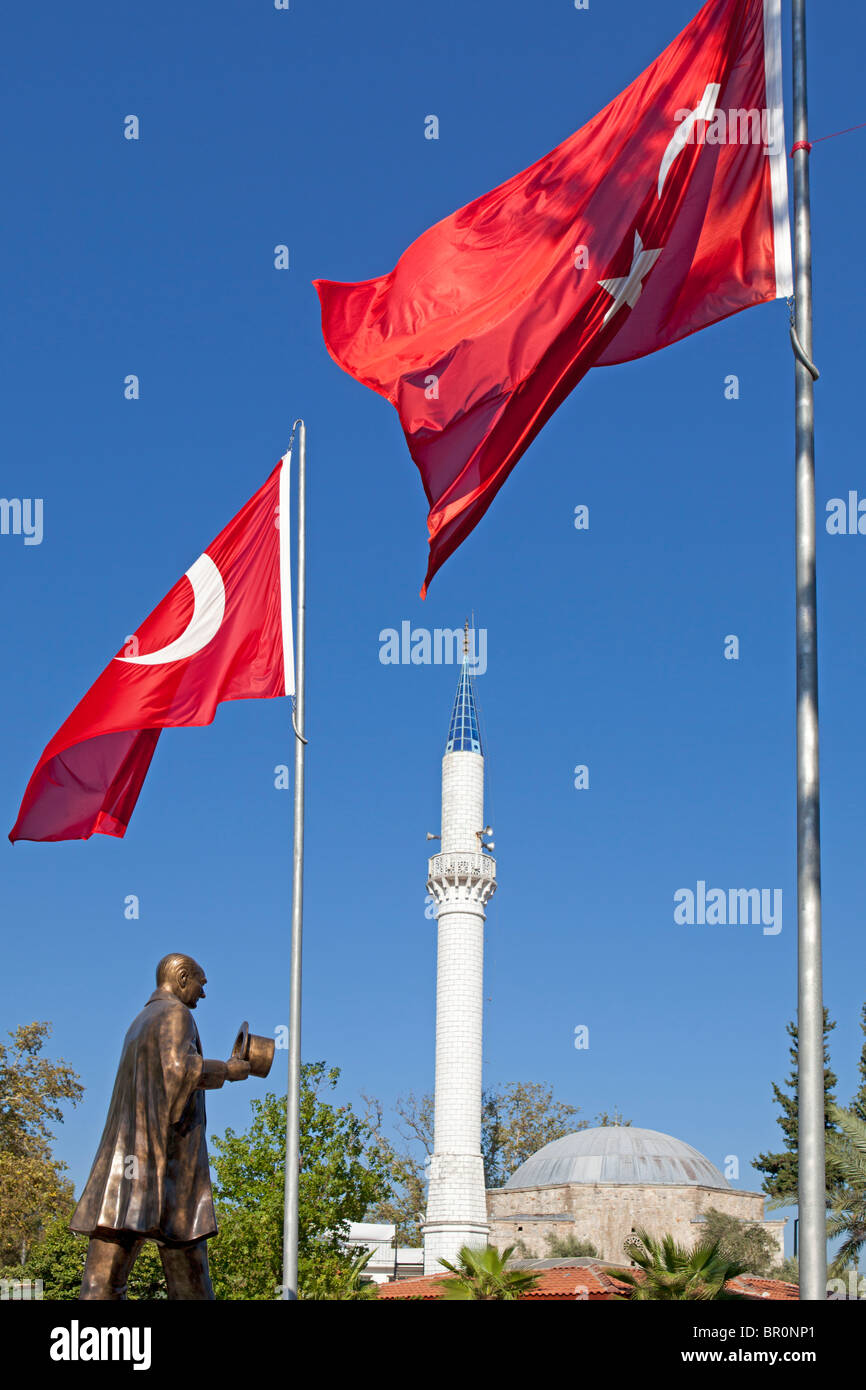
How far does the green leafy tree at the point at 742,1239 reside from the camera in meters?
64.9

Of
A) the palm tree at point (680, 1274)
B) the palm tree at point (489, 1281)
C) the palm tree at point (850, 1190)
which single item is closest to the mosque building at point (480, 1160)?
the palm tree at point (850, 1190)

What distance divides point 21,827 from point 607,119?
9.86 meters

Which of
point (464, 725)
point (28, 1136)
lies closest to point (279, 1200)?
point (28, 1136)

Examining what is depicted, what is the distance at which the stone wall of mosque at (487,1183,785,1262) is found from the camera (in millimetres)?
68125

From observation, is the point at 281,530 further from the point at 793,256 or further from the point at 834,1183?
the point at 834,1183

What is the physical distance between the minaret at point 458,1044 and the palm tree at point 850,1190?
79.1ft

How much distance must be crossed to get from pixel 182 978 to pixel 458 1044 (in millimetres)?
53093

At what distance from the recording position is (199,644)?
17.3m

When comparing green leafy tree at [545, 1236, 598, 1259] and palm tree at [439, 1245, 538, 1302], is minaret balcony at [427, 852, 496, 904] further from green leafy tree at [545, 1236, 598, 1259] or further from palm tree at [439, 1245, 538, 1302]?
palm tree at [439, 1245, 538, 1302]

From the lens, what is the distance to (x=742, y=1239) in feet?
218

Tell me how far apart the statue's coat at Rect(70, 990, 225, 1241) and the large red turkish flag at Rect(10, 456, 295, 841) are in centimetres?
715

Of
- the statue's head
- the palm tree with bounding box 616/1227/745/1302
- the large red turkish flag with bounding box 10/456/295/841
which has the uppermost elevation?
the large red turkish flag with bounding box 10/456/295/841

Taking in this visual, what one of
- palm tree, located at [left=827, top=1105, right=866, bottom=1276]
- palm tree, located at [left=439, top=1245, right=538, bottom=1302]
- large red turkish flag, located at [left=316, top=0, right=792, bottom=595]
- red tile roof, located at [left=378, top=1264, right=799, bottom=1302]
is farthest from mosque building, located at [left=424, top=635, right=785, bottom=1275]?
large red turkish flag, located at [left=316, top=0, right=792, bottom=595]

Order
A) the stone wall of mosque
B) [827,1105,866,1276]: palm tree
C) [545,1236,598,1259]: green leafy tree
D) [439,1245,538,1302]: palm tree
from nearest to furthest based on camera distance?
1. [439,1245,538,1302]: palm tree
2. [827,1105,866,1276]: palm tree
3. [545,1236,598,1259]: green leafy tree
4. the stone wall of mosque
